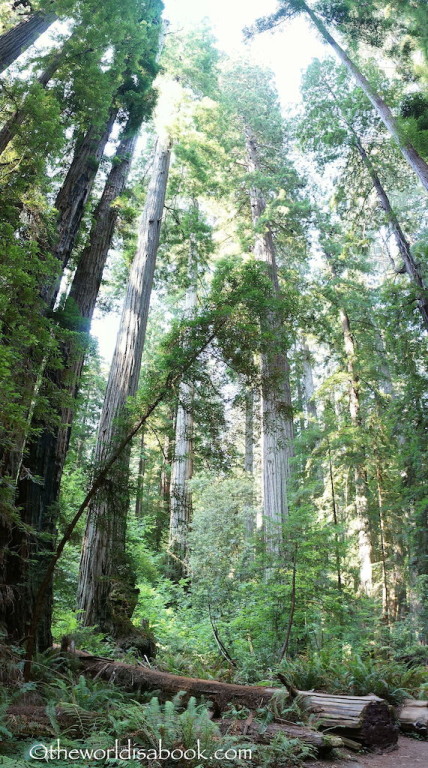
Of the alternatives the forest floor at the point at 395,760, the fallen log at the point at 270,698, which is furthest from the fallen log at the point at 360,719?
the forest floor at the point at 395,760

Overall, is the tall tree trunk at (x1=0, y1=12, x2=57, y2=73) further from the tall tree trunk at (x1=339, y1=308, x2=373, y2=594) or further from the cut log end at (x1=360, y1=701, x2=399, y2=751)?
the tall tree trunk at (x1=339, y1=308, x2=373, y2=594)

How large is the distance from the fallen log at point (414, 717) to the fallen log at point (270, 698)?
0.62 metres

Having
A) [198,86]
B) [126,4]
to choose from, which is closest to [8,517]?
[126,4]

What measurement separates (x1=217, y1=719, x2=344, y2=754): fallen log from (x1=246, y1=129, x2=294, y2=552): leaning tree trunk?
10.3 ft

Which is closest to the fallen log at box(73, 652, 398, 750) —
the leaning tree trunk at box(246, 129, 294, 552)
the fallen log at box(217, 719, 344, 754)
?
the fallen log at box(217, 719, 344, 754)

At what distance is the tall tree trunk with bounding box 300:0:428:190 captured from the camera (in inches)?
375

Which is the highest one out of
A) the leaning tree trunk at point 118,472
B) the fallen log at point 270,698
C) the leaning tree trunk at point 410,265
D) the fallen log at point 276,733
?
the leaning tree trunk at point 410,265

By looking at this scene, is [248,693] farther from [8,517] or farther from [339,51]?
[339,51]

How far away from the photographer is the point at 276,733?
4219 millimetres

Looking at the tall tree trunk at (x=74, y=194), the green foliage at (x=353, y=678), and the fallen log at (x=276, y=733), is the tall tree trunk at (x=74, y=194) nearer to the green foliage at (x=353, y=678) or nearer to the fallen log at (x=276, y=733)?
the fallen log at (x=276, y=733)

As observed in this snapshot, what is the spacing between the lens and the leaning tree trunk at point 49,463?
5.17 m

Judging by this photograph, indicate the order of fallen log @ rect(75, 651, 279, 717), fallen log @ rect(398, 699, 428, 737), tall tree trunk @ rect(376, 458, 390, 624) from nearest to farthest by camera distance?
fallen log @ rect(75, 651, 279, 717)
fallen log @ rect(398, 699, 428, 737)
tall tree trunk @ rect(376, 458, 390, 624)

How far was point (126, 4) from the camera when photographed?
6812 mm

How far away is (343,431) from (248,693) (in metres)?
8.34
